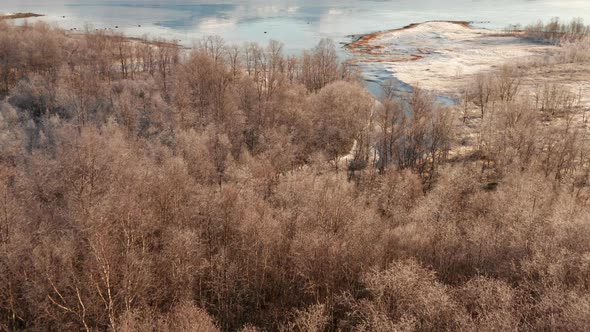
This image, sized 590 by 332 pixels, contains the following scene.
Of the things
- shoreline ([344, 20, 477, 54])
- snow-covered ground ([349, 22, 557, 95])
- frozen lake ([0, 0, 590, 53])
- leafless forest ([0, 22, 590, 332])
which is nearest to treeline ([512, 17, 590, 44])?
snow-covered ground ([349, 22, 557, 95])

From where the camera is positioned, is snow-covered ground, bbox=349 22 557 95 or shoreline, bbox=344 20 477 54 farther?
shoreline, bbox=344 20 477 54

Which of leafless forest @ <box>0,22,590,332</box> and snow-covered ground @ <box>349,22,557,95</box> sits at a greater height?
snow-covered ground @ <box>349,22,557,95</box>

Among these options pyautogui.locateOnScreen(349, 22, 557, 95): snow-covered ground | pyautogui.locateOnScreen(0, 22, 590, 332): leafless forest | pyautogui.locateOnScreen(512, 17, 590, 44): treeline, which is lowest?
pyautogui.locateOnScreen(0, 22, 590, 332): leafless forest

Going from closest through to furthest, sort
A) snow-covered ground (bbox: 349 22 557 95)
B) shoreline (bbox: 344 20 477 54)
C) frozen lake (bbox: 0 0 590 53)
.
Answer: snow-covered ground (bbox: 349 22 557 95)
shoreline (bbox: 344 20 477 54)
frozen lake (bbox: 0 0 590 53)

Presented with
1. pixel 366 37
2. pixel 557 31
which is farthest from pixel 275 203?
pixel 557 31

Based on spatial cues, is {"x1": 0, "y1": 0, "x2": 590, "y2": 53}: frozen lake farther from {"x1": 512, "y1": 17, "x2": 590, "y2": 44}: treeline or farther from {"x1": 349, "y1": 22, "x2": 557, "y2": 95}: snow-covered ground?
{"x1": 512, "y1": 17, "x2": 590, "y2": 44}: treeline

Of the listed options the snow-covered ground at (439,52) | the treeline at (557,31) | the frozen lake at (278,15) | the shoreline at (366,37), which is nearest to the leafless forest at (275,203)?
the snow-covered ground at (439,52)

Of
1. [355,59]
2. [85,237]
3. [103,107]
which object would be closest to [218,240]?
[85,237]
